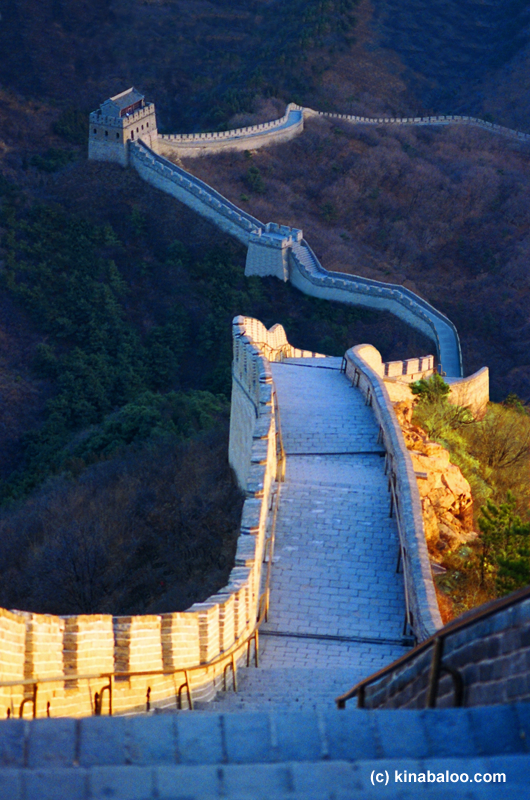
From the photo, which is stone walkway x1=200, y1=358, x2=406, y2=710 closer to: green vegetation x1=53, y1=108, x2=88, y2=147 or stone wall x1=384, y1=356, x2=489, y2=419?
stone wall x1=384, y1=356, x2=489, y2=419

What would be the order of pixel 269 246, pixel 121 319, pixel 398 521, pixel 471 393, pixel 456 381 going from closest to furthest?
pixel 398 521, pixel 456 381, pixel 471 393, pixel 121 319, pixel 269 246

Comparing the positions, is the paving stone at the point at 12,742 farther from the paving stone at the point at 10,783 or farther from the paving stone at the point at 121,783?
the paving stone at the point at 121,783

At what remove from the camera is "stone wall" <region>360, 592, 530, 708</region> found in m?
5.34

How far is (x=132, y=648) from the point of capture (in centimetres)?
948

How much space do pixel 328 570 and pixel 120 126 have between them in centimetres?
3436

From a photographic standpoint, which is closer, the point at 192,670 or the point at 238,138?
the point at 192,670

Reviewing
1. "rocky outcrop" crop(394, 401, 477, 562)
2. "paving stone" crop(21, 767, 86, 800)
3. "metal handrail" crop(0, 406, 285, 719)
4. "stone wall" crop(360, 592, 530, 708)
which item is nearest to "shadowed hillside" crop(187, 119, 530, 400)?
"rocky outcrop" crop(394, 401, 477, 562)

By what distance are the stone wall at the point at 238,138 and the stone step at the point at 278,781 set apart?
43.4 meters

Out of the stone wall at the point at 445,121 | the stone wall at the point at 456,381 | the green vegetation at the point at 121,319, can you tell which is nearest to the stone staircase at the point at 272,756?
the stone wall at the point at 456,381

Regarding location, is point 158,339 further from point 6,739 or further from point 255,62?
point 6,739

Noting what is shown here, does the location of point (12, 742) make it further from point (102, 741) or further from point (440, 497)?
point (440, 497)

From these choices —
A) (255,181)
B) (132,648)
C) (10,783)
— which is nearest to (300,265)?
(255,181)

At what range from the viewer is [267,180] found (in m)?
49.5

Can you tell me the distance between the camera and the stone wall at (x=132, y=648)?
8352 millimetres
